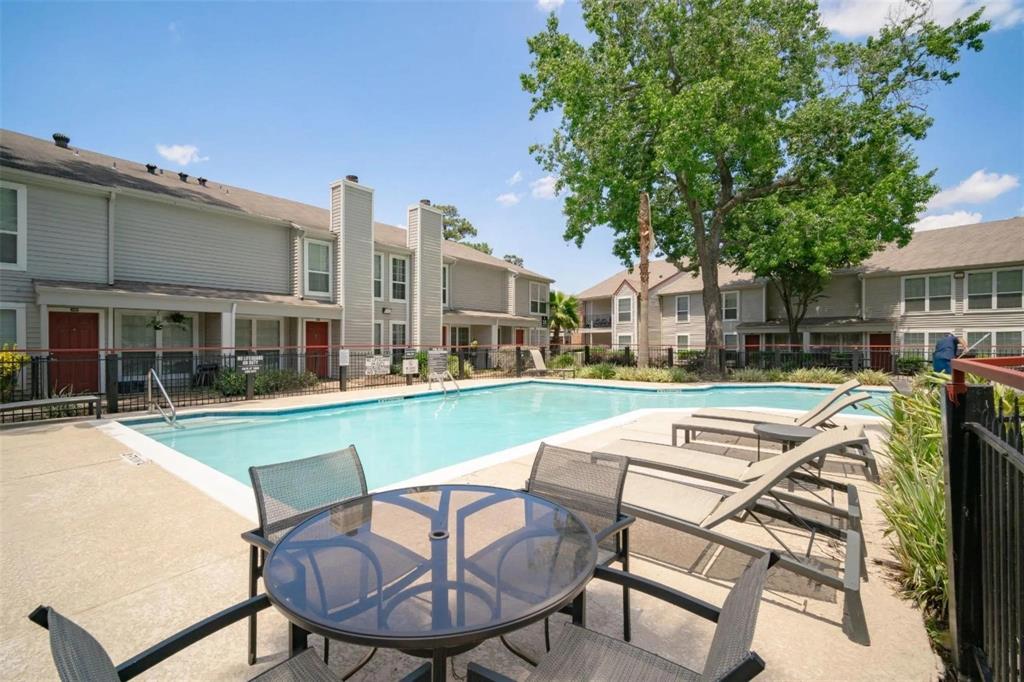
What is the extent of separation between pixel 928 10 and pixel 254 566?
26892 mm

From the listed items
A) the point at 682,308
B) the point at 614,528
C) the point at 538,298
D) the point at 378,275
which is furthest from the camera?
the point at 682,308

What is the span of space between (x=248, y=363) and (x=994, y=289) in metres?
30.5

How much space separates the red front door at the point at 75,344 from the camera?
12.2m

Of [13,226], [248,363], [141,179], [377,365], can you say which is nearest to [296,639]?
[248,363]

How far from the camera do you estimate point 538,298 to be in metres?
30.2

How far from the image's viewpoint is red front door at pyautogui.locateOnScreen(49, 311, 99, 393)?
12.2m

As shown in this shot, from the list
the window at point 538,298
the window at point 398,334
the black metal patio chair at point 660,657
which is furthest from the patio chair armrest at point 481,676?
the window at point 538,298

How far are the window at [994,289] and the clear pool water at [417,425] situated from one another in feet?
45.4

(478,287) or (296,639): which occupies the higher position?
(478,287)

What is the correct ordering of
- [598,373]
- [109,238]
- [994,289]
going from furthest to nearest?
[994,289]
[598,373]
[109,238]

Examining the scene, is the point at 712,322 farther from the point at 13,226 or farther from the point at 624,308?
the point at 13,226

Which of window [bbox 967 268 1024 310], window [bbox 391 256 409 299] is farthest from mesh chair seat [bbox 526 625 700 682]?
window [bbox 967 268 1024 310]

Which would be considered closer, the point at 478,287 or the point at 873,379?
the point at 873,379

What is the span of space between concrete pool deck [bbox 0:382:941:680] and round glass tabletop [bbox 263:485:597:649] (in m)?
0.68
